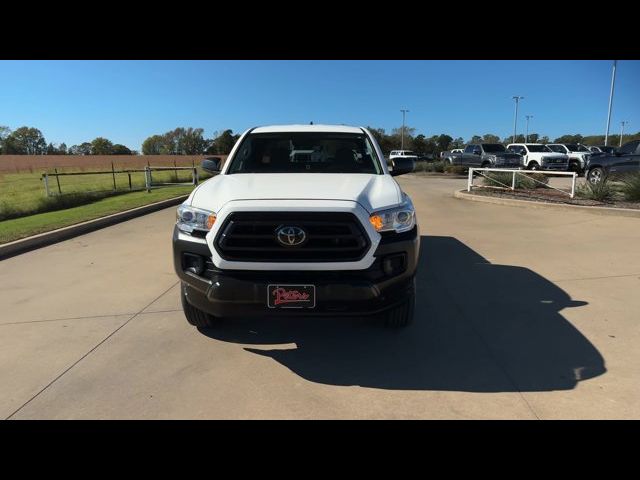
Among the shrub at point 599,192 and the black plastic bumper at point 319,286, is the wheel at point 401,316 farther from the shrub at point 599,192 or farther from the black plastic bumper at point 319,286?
the shrub at point 599,192

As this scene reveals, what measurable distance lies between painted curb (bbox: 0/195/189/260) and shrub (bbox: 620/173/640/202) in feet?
40.0

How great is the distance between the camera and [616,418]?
2.71 meters

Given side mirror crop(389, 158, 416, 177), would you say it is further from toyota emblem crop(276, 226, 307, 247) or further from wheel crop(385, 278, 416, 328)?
toyota emblem crop(276, 226, 307, 247)

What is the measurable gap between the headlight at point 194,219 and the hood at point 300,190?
5cm

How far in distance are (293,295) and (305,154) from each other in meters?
2.42

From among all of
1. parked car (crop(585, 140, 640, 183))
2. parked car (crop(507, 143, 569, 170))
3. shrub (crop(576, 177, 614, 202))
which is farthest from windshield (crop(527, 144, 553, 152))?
shrub (crop(576, 177, 614, 202))

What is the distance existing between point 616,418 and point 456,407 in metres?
0.92

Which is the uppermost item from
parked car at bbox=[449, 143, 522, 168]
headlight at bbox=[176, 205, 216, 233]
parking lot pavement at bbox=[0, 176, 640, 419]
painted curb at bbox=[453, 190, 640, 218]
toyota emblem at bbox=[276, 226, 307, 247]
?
headlight at bbox=[176, 205, 216, 233]

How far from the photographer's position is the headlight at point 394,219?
325 cm

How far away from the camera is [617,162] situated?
1583 cm

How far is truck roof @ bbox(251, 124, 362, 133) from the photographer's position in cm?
516

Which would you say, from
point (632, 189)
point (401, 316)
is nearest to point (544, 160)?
point (632, 189)

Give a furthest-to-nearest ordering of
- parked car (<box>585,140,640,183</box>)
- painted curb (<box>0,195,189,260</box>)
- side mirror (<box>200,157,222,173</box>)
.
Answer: parked car (<box>585,140,640,183</box>)
painted curb (<box>0,195,189,260</box>)
side mirror (<box>200,157,222,173</box>)
